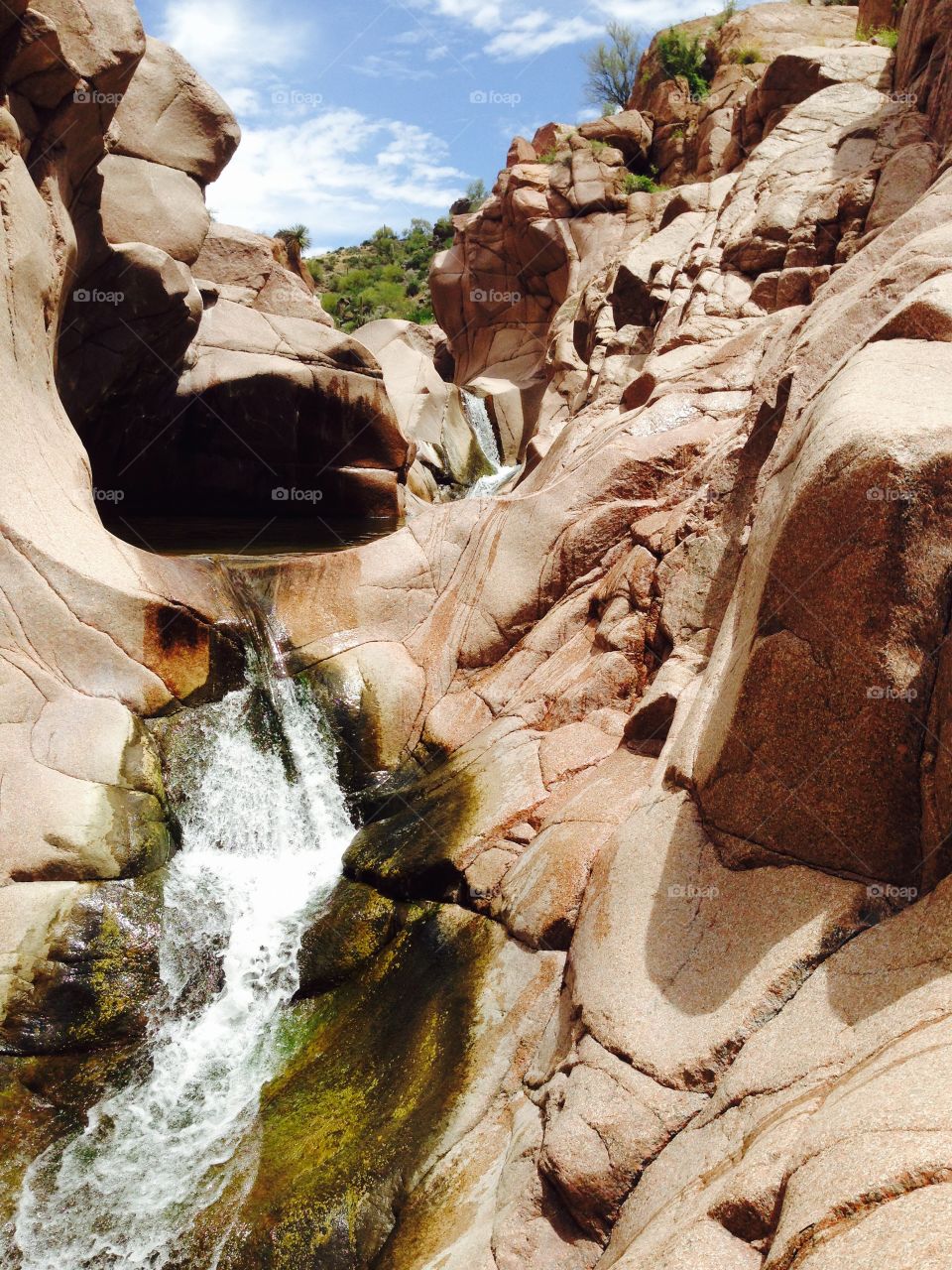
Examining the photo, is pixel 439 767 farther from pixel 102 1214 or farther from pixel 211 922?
pixel 102 1214

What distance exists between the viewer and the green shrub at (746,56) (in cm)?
2267

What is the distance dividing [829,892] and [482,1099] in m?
2.27

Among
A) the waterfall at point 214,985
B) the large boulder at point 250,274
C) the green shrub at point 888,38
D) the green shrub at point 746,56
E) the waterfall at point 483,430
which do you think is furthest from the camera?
the waterfall at point 483,430

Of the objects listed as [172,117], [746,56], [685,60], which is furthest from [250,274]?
[685,60]

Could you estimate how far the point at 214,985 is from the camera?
701 cm

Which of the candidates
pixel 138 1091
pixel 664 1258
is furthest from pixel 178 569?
pixel 664 1258

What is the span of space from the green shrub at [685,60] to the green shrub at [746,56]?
1.95m

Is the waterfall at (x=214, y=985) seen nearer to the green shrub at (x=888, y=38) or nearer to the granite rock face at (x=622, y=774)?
the granite rock face at (x=622, y=774)

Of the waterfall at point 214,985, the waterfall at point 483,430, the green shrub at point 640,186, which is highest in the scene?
the green shrub at point 640,186

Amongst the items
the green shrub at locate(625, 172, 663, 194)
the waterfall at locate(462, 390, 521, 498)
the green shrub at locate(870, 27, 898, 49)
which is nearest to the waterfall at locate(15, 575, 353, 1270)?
the green shrub at locate(870, 27, 898, 49)

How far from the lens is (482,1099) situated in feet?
17.2

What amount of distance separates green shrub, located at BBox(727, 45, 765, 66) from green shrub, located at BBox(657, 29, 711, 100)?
1.95 meters

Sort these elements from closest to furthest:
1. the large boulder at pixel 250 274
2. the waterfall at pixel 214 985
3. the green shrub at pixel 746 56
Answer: the waterfall at pixel 214 985 → the large boulder at pixel 250 274 → the green shrub at pixel 746 56

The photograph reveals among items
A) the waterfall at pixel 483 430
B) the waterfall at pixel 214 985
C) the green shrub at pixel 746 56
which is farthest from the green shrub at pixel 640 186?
the waterfall at pixel 214 985
